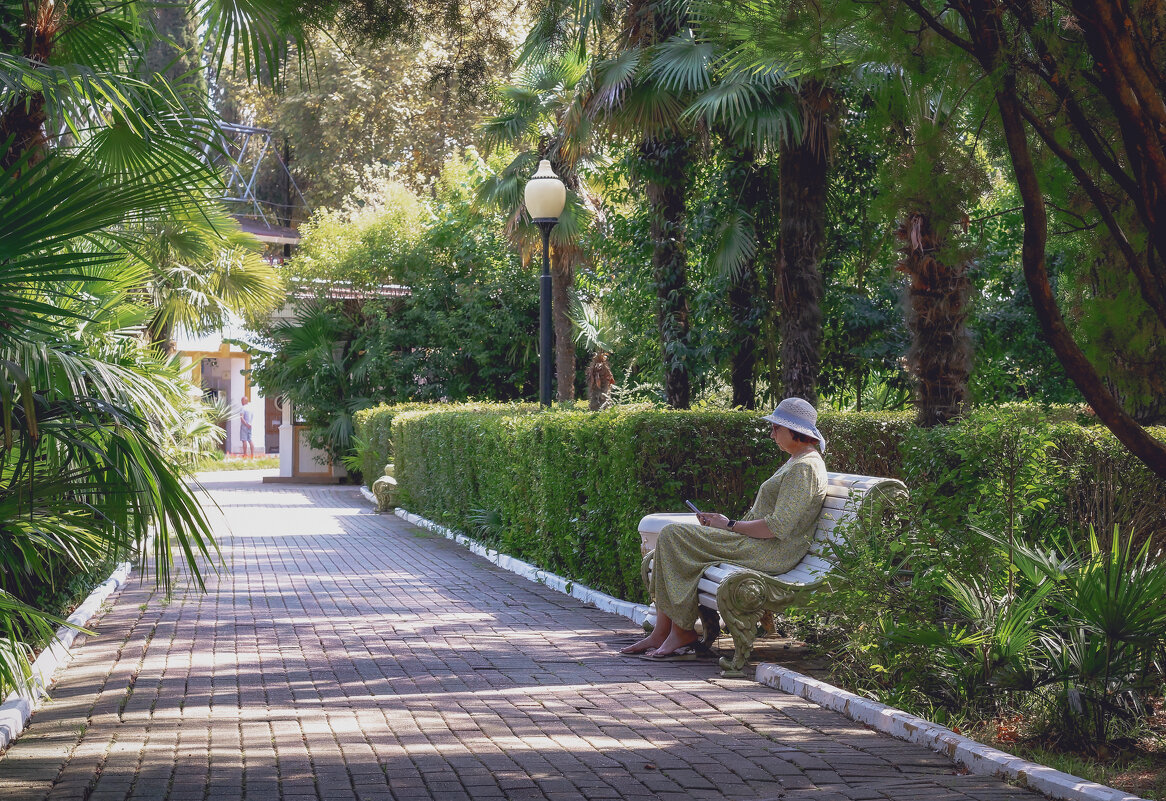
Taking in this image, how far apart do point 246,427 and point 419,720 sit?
125ft

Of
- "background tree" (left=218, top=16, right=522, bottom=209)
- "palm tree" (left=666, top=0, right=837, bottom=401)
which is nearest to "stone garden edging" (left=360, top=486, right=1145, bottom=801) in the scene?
"palm tree" (left=666, top=0, right=837, bottom=401)

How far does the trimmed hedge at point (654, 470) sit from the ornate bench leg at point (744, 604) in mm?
1093

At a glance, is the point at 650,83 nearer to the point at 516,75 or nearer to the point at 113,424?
the point at 516,75

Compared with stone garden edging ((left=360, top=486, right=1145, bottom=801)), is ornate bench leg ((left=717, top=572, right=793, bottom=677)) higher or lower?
higher

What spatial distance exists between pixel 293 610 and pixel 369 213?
22.4 m

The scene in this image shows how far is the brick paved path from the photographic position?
499cm

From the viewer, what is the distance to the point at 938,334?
11.1 metres

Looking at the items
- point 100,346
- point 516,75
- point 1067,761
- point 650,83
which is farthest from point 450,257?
point 1067,761

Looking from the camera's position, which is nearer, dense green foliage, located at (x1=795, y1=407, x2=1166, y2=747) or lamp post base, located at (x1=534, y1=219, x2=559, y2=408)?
dense green foliage, located at (x1=795, y1=407, x2=1166, y2=747)

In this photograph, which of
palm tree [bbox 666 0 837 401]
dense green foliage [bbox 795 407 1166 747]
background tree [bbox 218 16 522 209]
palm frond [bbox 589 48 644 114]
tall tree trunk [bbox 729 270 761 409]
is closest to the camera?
dense green foliage [bbox 795 407 1166 747]

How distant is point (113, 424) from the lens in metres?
5.42

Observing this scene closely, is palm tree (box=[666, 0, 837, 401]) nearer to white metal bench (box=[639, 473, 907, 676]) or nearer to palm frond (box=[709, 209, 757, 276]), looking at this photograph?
palm frond (box=[709, 209, 757, 276])

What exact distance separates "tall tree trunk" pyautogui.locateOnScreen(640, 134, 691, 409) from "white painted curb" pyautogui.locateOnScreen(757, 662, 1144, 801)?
368 inches

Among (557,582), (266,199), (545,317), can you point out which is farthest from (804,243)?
(266,199)
